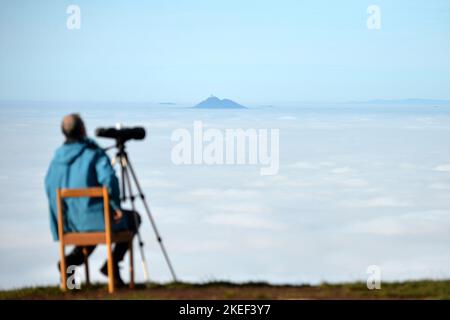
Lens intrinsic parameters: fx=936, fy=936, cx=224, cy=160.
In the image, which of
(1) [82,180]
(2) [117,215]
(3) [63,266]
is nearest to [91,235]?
(2) [117,215]

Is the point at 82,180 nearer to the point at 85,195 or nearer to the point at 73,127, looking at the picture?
the point at 85,195

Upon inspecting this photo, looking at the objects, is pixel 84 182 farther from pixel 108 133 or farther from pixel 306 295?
pixel 306 295

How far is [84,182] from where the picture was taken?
1057cm

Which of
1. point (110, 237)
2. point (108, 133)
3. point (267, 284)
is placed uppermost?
point (108, 133)

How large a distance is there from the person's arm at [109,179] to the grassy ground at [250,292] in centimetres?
98

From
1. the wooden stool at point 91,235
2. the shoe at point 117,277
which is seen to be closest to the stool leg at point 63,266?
the wooden stool at point 91,235

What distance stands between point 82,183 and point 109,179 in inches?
15.8

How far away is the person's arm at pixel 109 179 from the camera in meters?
10.4

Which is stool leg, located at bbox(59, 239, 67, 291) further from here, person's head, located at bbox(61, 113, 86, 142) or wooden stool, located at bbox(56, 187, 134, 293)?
person's head, located at bbox(61, 113, 86, 142)

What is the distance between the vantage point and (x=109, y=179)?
10.4m
